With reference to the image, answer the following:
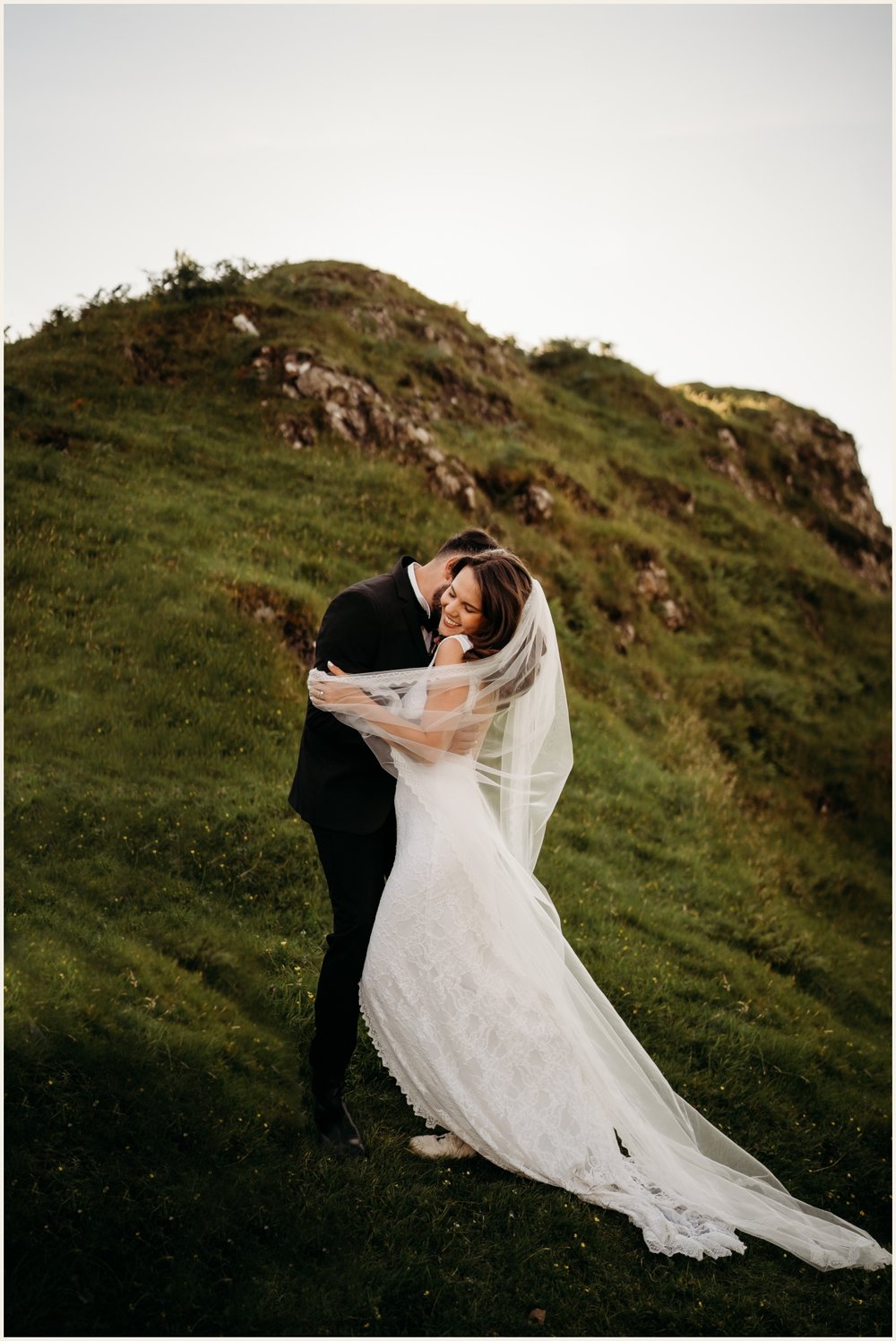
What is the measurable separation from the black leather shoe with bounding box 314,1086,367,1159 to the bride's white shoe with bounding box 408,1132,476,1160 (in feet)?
1.03

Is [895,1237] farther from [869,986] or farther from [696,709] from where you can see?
[696,709]

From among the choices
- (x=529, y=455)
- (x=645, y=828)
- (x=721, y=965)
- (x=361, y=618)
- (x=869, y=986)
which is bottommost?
(x=869, y=986)

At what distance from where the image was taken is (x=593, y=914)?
841 cm

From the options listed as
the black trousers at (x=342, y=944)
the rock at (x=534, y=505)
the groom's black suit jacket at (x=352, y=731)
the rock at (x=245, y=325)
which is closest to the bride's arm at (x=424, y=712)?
the groom's black suit jacket at (x=352, y=731)

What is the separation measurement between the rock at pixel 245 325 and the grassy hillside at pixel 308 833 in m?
0.29

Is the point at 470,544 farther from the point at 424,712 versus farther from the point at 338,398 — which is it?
the point at 338,398

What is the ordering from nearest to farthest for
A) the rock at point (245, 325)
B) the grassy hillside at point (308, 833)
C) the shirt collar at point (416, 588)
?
the grassy hillside at point (308, 833) → the shirt collar at point (416, 588) → the rock at point (245, 325)

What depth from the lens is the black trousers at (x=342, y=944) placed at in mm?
4750

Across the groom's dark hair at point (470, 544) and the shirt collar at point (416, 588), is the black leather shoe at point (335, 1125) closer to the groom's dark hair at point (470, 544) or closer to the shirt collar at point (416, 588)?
the shirt collar at point (416, 588)

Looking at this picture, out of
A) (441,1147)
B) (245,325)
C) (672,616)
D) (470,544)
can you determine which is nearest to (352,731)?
(470,544)

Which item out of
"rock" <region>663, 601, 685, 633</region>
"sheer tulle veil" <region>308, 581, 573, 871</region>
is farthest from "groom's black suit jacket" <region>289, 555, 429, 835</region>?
"rock" <region>663, 601, 685, 633</region>

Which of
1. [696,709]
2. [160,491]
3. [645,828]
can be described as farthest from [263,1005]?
[696,709]

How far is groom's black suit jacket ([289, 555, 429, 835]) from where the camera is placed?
491cm

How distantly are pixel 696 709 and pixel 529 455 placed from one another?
23.3ft
